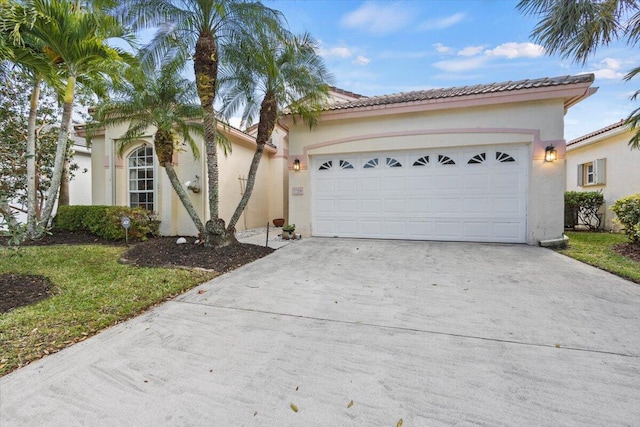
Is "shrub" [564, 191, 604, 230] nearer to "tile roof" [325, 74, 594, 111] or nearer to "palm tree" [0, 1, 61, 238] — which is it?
"tile roof" [325, 74, 594, 111]

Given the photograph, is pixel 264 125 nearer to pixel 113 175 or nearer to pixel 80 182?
pixel 113 175

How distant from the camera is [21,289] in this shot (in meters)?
4.43

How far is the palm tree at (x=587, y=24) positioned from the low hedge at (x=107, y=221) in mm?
11839

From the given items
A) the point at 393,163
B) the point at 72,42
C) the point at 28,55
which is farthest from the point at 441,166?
the point at 28,55

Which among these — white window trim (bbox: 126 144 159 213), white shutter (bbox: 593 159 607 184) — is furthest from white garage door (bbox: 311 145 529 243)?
white shutter (bbox: 593 159 607 184)

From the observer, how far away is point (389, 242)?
338 inches

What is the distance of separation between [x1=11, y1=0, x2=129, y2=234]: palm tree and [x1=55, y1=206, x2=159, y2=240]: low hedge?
1.19m

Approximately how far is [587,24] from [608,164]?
Result: 6.27 m

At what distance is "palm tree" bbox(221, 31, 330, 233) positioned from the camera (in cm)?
681

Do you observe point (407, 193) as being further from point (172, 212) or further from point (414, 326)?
point (172, 212)

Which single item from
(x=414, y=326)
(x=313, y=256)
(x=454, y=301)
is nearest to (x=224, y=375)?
(x=414, y=326)

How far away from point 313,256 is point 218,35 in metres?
5.57

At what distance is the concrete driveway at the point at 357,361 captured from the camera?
6.72 ft

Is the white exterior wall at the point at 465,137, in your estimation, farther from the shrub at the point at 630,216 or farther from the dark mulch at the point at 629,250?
the shrub at the point at 630,216
